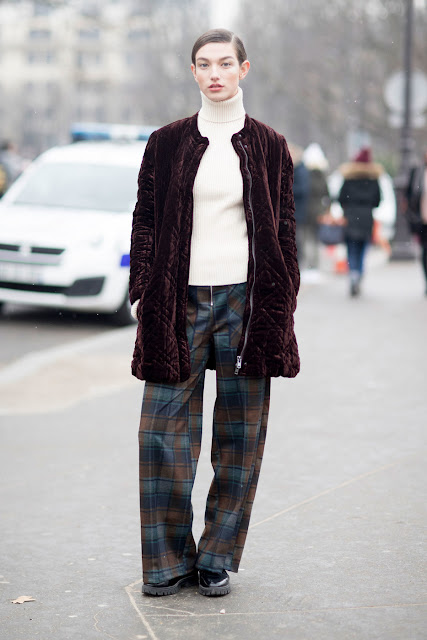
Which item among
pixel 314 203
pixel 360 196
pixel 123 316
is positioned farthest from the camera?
pixel 314 203

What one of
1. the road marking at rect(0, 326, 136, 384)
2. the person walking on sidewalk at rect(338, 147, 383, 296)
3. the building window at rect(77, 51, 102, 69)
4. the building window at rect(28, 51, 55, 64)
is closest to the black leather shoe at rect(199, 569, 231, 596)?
the road marking at rect(0, 326, 136, 384)

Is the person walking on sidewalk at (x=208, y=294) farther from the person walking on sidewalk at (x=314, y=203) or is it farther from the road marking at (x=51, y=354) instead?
the person walking on sidewalk at (x=314, y=203)

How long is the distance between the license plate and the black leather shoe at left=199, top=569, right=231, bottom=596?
280 inches

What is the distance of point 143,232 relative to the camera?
3932 millimetres

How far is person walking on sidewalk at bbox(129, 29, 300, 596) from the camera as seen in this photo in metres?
3.86

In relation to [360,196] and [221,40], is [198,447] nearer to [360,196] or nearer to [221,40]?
[221,40]

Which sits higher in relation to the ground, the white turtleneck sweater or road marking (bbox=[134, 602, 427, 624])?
the white turtleneck sweater

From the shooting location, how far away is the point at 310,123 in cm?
5619

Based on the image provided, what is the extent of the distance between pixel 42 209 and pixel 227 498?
8.11 m

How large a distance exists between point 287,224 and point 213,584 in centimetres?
120

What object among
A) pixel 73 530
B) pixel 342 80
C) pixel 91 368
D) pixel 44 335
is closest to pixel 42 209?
pixel 44 335

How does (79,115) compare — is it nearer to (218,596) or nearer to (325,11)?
(325,11)

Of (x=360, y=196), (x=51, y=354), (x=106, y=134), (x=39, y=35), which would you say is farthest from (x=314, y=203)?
(x=39, y=35)

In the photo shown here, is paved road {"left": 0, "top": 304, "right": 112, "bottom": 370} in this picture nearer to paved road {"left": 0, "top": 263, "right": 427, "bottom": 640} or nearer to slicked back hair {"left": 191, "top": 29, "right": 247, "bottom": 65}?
paved road {"left": 0, "top": 263, "right": 427, "bottom": 640}
